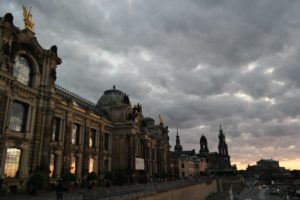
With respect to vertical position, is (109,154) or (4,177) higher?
(109,154)

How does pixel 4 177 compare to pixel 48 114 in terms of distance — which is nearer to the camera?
pixel 4 177

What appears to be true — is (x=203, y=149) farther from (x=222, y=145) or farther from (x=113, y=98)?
(x=113, y=98)

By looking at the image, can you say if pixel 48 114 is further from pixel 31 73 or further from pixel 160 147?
pixel 160 147

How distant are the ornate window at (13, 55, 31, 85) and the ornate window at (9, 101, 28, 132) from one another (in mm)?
3106

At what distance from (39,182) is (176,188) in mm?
22551

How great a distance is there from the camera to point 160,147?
3615 inches

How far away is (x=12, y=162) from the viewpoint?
3409 cm

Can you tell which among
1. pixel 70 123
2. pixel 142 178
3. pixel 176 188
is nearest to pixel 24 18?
pixel 70 123

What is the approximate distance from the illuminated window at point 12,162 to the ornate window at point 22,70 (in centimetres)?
881

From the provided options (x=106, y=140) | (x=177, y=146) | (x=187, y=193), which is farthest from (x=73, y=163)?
(x=177, y=146)

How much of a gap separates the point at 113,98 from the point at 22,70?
35084 millimetres

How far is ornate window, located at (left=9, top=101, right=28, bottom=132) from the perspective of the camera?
115 feet

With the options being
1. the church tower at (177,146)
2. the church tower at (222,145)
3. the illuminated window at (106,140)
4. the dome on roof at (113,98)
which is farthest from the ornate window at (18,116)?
the church tower at (222,145)

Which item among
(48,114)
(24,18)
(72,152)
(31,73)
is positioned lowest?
(72,152)
